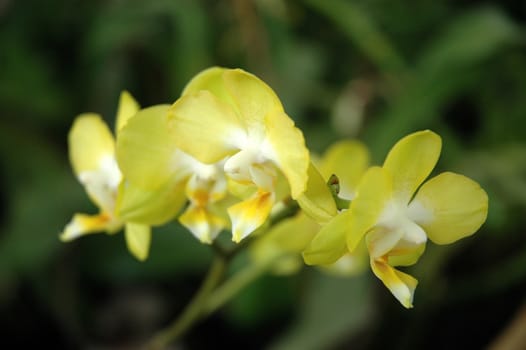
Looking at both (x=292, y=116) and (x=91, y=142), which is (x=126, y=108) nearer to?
(x=91, y=142)

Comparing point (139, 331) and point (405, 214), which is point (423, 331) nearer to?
point (139, 331)

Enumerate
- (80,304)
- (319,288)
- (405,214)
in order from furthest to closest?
(80,304) < (319,288) < (405,214)

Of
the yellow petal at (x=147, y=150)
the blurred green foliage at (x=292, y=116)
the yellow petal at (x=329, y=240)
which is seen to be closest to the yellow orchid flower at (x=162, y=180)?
the yellow petal at (x=147, y=150)

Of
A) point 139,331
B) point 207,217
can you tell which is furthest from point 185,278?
point 207,217

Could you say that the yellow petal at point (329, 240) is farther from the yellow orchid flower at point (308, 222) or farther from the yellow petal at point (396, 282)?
the yellow orchid flower at point (308, 222)

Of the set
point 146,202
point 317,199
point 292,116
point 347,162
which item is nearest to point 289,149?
point 317,199
